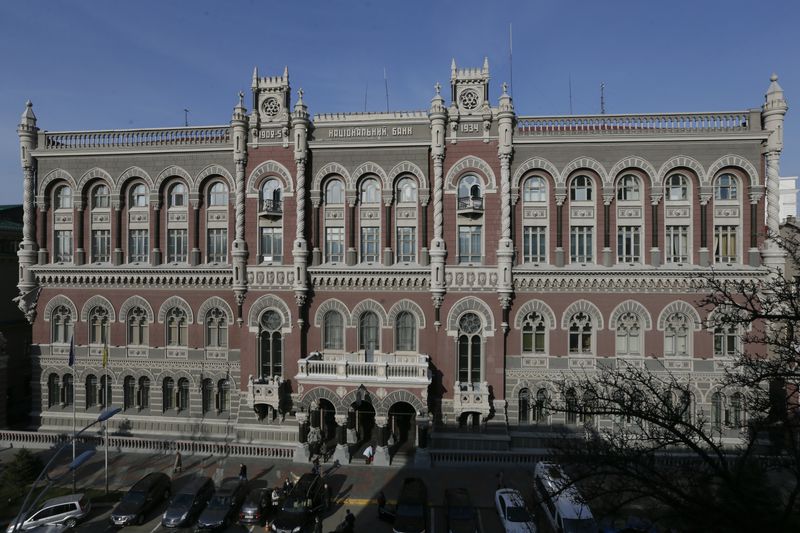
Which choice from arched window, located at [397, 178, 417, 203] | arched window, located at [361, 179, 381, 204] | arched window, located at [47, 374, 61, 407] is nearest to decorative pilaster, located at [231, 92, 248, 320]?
arched window, located at [361, 179, 381, 204]

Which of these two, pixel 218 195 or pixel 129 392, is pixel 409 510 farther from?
pixel 218 195

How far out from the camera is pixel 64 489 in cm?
2545

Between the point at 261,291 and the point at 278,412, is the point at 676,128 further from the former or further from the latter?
the point at 278,412

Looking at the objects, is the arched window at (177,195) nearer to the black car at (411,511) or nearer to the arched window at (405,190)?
the arched window at (405,190)

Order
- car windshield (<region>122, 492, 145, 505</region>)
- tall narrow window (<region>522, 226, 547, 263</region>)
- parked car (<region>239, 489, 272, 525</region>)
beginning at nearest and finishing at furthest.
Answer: parked car (<region>239, 489, 272, 525</region>)
car windshield (<region>122, 492, 145, 505</region>)
tall narrow window (<region>522, 226, 547, 263</region>)

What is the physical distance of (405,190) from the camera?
3173 centimetres

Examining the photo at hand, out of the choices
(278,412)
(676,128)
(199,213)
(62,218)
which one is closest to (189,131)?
(199,213)

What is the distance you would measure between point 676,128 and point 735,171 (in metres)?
4.44

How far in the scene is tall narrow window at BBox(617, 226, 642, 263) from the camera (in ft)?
99.4

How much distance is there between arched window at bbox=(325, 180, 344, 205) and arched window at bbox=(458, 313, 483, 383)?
1126 centimetres

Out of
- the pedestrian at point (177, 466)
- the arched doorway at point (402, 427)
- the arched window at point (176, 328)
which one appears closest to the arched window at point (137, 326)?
the arched window at point (176, 328)

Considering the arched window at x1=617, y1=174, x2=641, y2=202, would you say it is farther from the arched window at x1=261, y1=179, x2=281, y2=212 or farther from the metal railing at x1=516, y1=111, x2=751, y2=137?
the arched window at x1=261, y1=179, x2=281, y2=212

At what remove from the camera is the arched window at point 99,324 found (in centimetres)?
3416

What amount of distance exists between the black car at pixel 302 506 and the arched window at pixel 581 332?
17.3 meters
